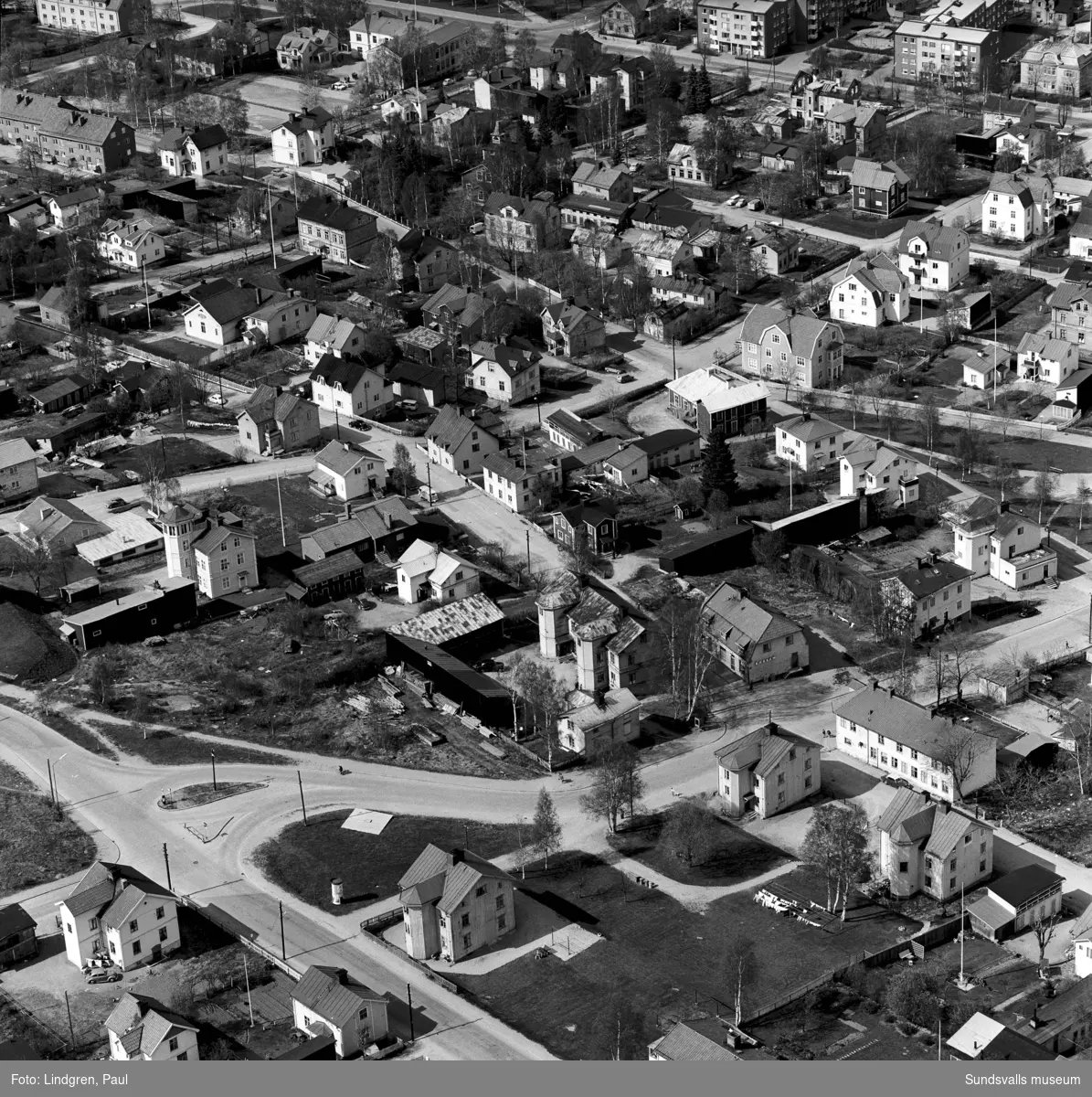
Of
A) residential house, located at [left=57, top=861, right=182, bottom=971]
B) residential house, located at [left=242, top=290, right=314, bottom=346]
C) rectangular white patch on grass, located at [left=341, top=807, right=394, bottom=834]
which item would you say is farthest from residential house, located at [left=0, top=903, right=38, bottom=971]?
residential house, located at [left=242, top=290, right=314, bottom=346]

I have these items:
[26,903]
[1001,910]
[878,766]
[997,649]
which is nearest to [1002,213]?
[997,649]

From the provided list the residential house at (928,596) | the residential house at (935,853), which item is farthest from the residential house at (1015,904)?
the residential house at (928,596)

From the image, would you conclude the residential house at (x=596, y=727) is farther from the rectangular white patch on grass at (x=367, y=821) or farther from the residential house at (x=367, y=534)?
the residential house at (x=367, y=534)

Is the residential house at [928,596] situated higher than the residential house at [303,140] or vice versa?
the residential house at [303,140]

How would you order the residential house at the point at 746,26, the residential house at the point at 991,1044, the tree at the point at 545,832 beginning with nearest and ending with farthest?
1. the residential house at the point at 991,1044
2. the tree at the point at 545,832
3. the residential house at the point at 746,26

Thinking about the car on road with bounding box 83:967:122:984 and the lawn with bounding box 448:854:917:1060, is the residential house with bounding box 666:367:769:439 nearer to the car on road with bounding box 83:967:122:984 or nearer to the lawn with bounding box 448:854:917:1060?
the lawn with bounding box 448:854:917:1060

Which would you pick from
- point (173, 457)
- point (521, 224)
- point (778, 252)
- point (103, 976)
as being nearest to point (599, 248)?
point (521, 224)

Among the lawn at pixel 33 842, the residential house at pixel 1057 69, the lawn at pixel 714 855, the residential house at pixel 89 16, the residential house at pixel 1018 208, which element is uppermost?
the residential house at pixel 89 16
